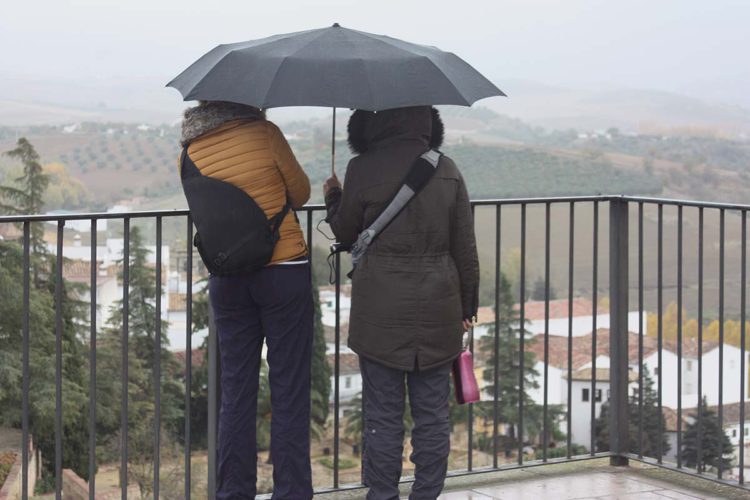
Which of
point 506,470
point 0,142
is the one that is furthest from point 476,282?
point 0,142

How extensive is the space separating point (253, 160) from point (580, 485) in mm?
2068

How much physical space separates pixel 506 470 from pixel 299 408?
136 cm

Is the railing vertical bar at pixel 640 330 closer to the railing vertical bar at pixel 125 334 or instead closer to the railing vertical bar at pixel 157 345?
the railing vertical bar at pixel 157 345

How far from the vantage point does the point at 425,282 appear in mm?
3104

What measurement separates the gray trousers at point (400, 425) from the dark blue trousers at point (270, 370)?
0.23 m

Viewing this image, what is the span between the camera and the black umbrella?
9.52 ft

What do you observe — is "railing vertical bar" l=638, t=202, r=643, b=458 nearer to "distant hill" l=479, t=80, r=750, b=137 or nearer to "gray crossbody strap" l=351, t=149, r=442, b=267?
"gray crossbody strap" l=351, t=149, r=442, b=267

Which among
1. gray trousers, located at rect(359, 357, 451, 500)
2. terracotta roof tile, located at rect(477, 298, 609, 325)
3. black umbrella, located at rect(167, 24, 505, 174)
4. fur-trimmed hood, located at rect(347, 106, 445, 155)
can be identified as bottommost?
terracotta roof tile, located at rect(477, 298, 609, 325)

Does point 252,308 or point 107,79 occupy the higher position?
point 107,79

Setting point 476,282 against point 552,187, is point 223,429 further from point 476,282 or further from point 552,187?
point 552,187

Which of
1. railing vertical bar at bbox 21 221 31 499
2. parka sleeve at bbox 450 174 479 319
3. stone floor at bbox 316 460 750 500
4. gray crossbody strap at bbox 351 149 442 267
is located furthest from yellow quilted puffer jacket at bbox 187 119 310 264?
stone floor at bbox 316 460 750 500

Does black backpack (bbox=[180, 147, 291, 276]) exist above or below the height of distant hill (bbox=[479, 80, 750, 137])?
below

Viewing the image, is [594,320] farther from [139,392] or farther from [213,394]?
[139,392]

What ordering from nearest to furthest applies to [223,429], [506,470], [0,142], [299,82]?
[299,82] < [223,429] < [506,470] < [0,142]
